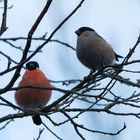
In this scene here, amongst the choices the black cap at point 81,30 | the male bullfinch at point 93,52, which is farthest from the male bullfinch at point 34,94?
the black cap at point 81,30

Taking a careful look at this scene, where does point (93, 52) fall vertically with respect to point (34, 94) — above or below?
above

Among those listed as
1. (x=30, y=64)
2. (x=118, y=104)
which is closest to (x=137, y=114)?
(x=118, y=104)

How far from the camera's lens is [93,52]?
13.8 ft

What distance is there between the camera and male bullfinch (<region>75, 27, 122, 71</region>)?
411 cm

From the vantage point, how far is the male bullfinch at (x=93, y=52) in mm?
4113

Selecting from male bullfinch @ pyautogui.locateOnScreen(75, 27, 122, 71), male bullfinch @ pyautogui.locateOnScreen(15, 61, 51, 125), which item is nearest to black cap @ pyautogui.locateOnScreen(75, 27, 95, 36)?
male bullfinch @ pyautogui.locateOnScreen(75, 27, 122, 71)

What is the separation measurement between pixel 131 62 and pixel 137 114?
54cm

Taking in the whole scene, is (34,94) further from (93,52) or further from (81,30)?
(81,30)

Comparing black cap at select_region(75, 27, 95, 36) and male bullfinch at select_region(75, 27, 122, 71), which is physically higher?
black cap at select_region(75, 27, 95, 36)

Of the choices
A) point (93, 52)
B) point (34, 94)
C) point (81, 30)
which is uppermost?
point (81, 30)

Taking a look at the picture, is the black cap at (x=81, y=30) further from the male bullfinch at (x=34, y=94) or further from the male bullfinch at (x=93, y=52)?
the male bullfinch at (x=34, y=94)

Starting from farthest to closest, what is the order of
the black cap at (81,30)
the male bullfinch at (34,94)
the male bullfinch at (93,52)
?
the black cap at (81,30) → the male bullfinch at (34,94) → the male bullfinch at (93,52)

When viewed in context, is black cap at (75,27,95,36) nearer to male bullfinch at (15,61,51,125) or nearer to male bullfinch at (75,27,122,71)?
male bullfinch at (75,27,122,71)

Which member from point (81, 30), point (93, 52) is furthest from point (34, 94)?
point (81, 30)
